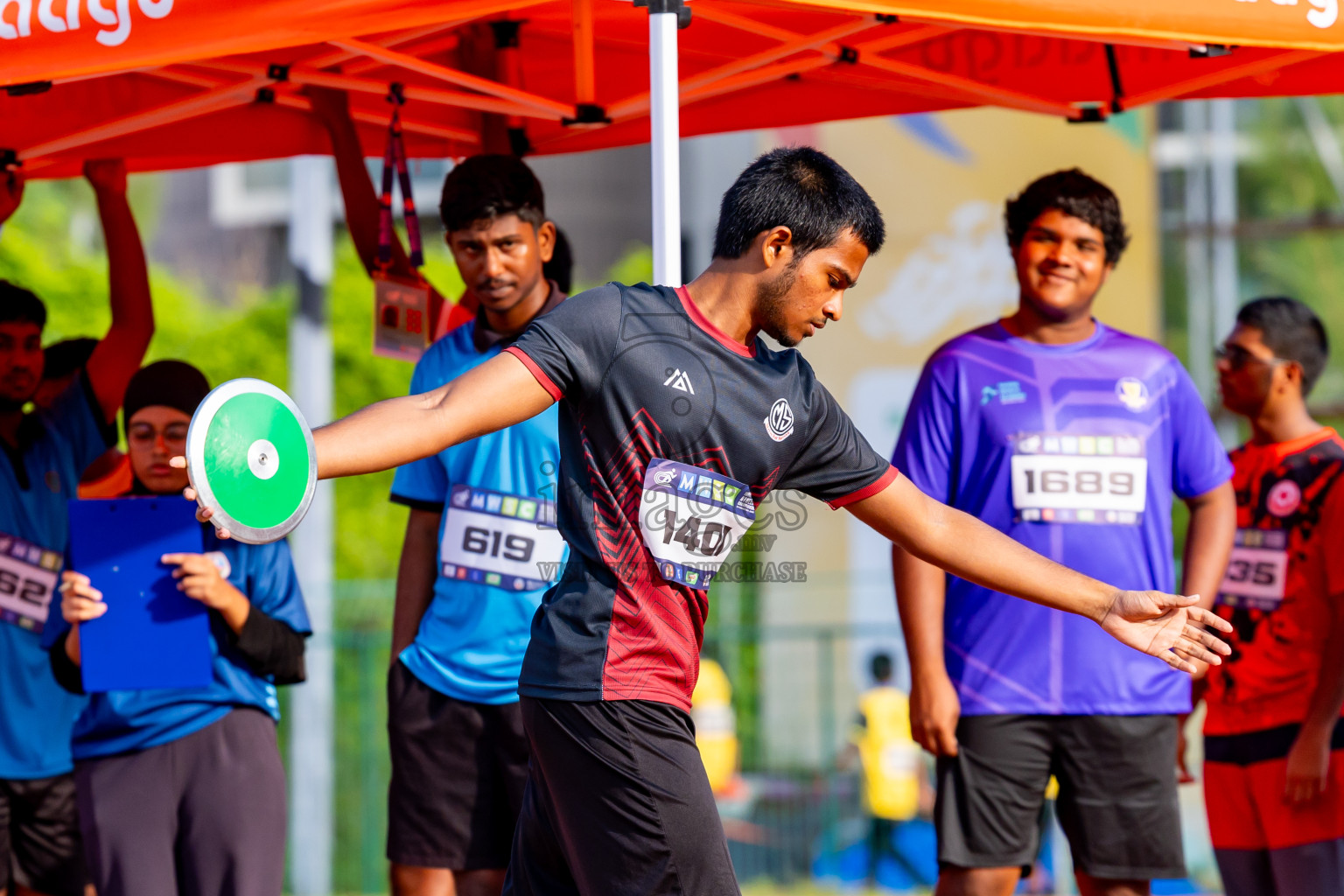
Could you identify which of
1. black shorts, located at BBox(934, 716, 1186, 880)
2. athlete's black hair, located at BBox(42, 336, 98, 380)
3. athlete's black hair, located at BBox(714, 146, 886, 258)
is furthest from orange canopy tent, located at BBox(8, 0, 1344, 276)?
black shorts, located at BBox(934, 716, 1186, 880)

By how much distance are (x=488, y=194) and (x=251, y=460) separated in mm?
1828

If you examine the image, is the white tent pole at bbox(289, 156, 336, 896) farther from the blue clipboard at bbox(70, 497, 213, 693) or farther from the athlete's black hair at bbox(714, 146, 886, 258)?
the athlete's black hair at bbox(714, 146, 886, 258)

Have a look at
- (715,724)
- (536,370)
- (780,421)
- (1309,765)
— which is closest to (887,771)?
(715,724)

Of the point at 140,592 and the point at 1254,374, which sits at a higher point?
the point at 1254,374

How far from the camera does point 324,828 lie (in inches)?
384

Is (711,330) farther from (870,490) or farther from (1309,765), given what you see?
(1309,765)

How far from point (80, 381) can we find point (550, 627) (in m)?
2.57

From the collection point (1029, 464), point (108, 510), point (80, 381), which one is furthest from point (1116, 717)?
point (80, 381)

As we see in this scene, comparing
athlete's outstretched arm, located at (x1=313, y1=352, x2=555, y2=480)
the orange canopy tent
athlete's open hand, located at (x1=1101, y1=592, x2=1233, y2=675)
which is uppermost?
the orange canopy tent

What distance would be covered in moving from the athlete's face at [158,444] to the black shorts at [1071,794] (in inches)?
81.6

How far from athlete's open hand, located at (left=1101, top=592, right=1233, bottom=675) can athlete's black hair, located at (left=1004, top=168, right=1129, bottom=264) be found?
1.51m

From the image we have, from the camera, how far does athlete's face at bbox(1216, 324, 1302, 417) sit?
4.71 m

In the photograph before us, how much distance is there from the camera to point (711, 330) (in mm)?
2797

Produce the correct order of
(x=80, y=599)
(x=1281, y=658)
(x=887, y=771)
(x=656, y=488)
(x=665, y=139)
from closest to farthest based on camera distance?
(x=656, y=488)
(x=665, y=139)
(x=80, y=599)
(x=1281, y=658)
(x=887, y=771)
